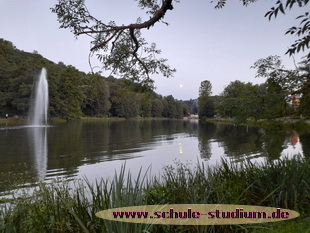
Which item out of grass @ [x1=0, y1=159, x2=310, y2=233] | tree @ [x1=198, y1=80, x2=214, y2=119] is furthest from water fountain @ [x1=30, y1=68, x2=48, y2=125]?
tree @ [x1=198, y1=80, x2=214, y2=119]

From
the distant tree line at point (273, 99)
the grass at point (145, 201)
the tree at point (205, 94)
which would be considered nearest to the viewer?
the grass at point (145, 201)

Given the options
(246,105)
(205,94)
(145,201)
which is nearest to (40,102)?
(246,105)

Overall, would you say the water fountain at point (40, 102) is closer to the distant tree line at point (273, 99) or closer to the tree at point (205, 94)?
the distant tree line at point (273, 99)

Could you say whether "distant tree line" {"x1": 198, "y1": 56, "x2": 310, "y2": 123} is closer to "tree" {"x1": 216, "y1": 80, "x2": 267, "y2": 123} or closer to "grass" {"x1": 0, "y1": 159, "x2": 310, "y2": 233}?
"tree" {"x1": 216, "y1": 80, "x2": 267, "y2": 123}

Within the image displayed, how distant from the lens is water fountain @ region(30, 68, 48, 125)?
54.8m

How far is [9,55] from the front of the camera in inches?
2990

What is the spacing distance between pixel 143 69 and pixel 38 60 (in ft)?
206

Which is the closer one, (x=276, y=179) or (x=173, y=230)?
(x=173, y=230)

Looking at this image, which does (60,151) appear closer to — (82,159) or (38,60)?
(82,159)

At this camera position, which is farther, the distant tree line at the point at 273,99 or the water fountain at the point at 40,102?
the water fountain at the point at 40,102

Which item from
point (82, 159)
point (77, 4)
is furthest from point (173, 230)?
point (82, 159)

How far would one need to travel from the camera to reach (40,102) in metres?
56.7

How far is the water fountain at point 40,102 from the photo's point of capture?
54.8 m

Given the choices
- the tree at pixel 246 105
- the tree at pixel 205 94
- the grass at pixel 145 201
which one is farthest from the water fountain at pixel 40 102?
the tree at pixel 205 94
